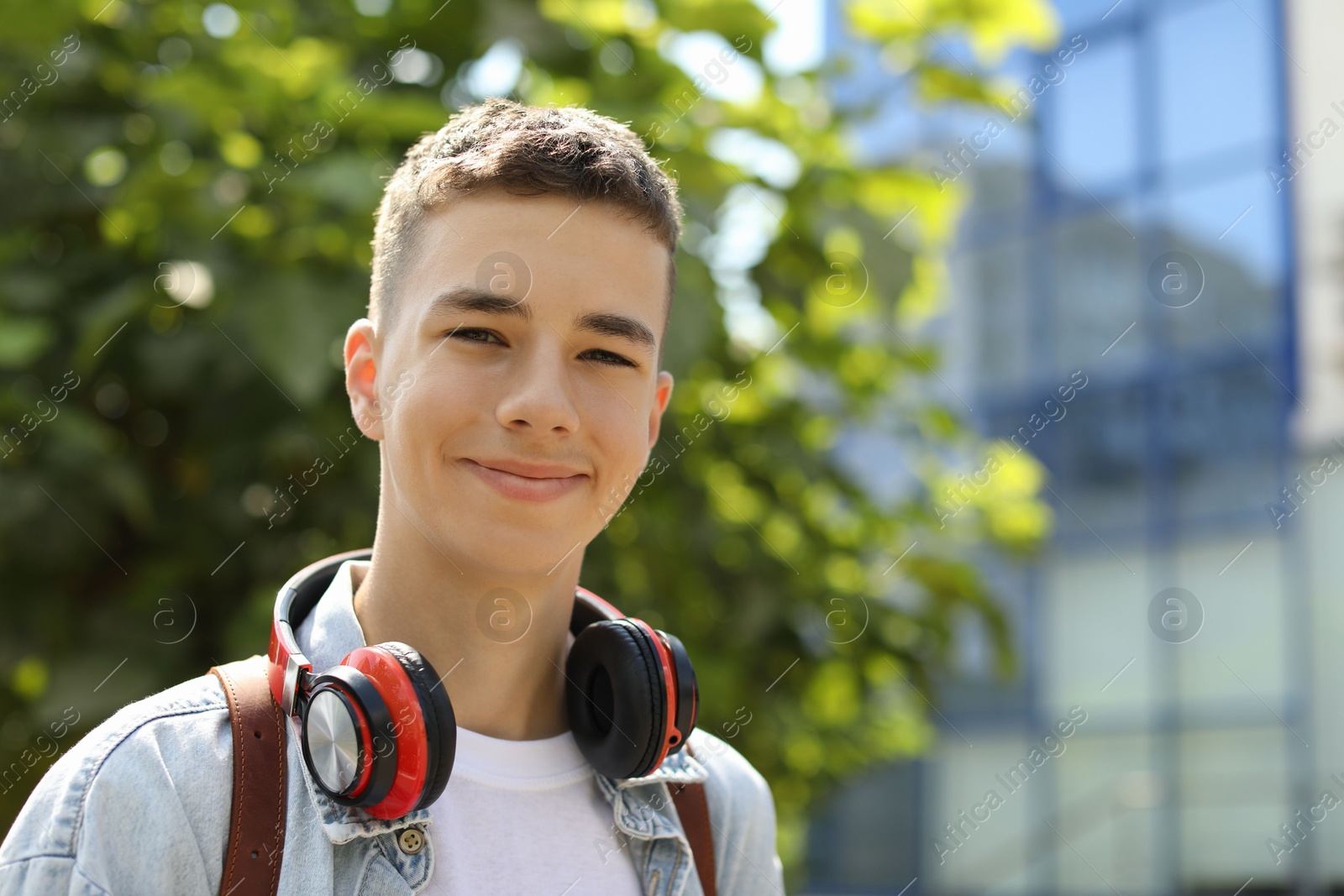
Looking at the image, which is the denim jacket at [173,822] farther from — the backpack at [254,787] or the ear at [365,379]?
the ear at [365,379]

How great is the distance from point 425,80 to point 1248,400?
1052 centimetres

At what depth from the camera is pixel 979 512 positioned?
4.74 m

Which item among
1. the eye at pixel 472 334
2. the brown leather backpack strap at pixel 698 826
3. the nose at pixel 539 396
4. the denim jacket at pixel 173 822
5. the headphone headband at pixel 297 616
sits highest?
the eye at pixel 472 334

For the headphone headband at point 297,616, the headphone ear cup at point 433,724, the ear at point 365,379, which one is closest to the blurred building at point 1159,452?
the headphone headband at point 297,616

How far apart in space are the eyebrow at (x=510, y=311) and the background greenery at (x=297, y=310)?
0.85 metres

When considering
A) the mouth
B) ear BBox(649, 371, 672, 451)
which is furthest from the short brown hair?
the mouth

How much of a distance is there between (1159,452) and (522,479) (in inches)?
479

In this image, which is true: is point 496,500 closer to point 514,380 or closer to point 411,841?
point 514,380

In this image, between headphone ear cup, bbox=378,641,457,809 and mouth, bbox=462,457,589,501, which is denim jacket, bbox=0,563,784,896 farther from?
mouth, bbox=462,457,589,501

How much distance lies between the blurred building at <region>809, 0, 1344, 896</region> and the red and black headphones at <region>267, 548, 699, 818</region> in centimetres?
→ 947

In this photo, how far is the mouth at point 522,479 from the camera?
1.56 m

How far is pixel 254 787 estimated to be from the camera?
139 centimetres

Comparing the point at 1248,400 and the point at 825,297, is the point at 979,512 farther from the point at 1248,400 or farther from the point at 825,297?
the point at 1248,400

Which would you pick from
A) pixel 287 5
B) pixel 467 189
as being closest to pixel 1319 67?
pixel 287 5
